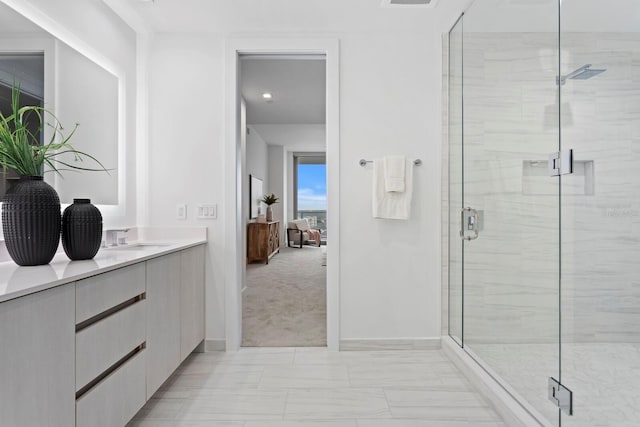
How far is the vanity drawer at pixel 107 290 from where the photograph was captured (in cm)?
127

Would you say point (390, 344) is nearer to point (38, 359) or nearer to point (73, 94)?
point (38, 359)

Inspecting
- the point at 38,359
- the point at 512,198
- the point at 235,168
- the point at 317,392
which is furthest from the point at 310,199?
the point at 38,359

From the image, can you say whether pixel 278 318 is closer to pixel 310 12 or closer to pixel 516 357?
pixel 516 357

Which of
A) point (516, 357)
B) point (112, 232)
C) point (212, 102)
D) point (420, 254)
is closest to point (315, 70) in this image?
point (212, 102)

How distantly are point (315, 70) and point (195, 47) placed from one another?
6.27 ft

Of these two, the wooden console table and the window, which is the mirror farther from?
the window

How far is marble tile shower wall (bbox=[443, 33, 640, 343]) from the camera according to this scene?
1.45 metres

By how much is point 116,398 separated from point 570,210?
6.50 ft

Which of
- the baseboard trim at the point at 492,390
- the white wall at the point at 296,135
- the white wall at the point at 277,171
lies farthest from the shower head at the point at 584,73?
the white wall at the point at 277,171

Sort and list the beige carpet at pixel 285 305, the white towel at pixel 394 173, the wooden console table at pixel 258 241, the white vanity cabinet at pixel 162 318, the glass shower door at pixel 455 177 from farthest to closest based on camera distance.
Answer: the wooden console table at pixel 258 241 → the beige carpet at pixel 285 305 → the white towel at pixel 394 173 → the glass shower door at pixel 455 177 → the white vanity cabinet at pixel 162 318

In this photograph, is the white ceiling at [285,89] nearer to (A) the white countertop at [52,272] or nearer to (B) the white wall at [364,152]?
(B) the white wall at [364,152]

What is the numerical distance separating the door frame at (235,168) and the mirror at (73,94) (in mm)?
706

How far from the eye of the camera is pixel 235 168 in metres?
2.66

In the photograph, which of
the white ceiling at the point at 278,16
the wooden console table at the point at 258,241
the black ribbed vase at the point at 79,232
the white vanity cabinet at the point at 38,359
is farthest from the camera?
the wooden console table at the point at 258,241
